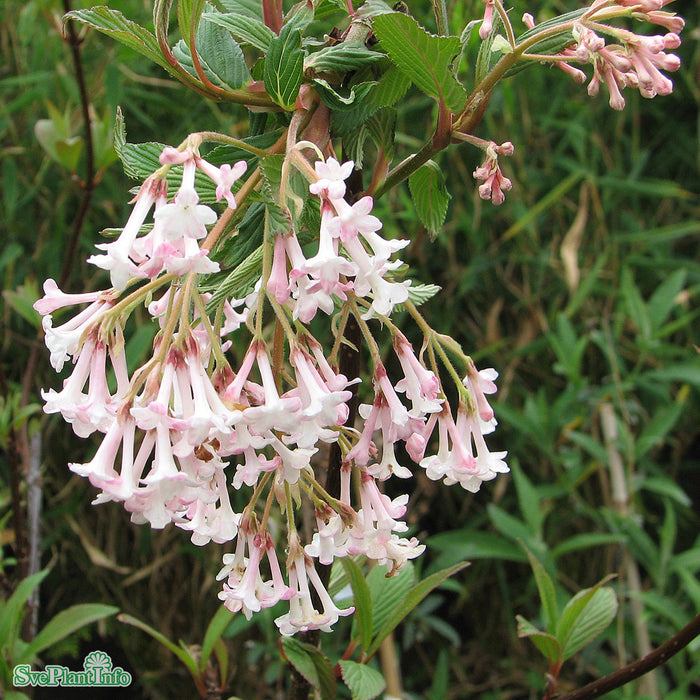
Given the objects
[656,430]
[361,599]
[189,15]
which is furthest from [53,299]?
[656,430]

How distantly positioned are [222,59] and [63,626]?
0.54 m

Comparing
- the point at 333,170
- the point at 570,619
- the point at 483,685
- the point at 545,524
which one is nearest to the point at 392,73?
the point at 333,170

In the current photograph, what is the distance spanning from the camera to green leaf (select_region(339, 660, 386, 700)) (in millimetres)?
491

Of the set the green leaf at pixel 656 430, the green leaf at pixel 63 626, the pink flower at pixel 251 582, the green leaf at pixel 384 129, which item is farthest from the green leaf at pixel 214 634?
the green leaf at pixel 656 430

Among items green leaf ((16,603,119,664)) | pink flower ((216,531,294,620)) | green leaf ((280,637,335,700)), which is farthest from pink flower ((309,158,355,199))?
green leaf ((16,603,119,664))

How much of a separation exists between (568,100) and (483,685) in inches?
44.4

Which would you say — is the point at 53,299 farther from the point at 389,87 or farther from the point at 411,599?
the point at 411,599

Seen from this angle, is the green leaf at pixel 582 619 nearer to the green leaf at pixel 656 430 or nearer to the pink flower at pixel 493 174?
the pink flower at pixel 493 174

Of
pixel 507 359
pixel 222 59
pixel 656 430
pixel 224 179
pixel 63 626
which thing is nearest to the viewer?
pixel 224 179

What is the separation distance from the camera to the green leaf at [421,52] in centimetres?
39

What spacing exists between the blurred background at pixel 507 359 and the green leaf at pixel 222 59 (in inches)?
25.1

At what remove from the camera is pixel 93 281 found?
123 cm

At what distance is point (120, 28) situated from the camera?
1.38 ft

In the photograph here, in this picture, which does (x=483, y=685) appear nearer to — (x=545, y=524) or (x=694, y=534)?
(x=545, y=524)
